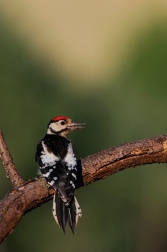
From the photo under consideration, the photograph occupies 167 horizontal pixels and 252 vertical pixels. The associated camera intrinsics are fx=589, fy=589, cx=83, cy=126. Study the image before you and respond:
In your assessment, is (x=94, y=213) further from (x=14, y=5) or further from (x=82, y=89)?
(x=14, y=5)

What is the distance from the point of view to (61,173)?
4465 millimetres

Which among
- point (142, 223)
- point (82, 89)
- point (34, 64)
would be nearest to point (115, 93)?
point (82, 89)

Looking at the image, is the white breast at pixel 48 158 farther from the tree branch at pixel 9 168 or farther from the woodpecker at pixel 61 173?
the tree branch at pixel 9 168

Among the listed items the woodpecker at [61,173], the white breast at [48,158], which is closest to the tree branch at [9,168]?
the woodpecker at [61,173]

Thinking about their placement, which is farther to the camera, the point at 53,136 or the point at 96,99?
the point at 96,99

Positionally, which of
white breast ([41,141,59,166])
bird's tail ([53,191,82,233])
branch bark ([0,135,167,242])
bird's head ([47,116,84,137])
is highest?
bird's head ([47,116,84,137])

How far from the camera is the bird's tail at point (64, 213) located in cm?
421

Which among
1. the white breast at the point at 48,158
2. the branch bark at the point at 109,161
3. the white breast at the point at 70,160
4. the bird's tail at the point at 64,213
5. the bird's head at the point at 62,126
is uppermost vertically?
the bird's head at the point at 62,126

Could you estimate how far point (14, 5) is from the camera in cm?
2236

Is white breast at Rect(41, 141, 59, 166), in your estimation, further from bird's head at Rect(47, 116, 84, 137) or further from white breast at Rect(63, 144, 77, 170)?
bird's head at Rect(47, 116, 84, 137)

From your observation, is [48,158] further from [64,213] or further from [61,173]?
[64,213]

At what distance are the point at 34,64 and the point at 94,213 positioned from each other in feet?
17.0

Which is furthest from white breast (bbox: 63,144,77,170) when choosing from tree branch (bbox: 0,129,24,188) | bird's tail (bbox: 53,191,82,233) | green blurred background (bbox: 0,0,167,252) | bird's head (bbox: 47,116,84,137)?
green blurred background (bbox: 0,0,167,252)

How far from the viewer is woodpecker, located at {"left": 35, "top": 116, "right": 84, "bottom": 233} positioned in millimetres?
4219
